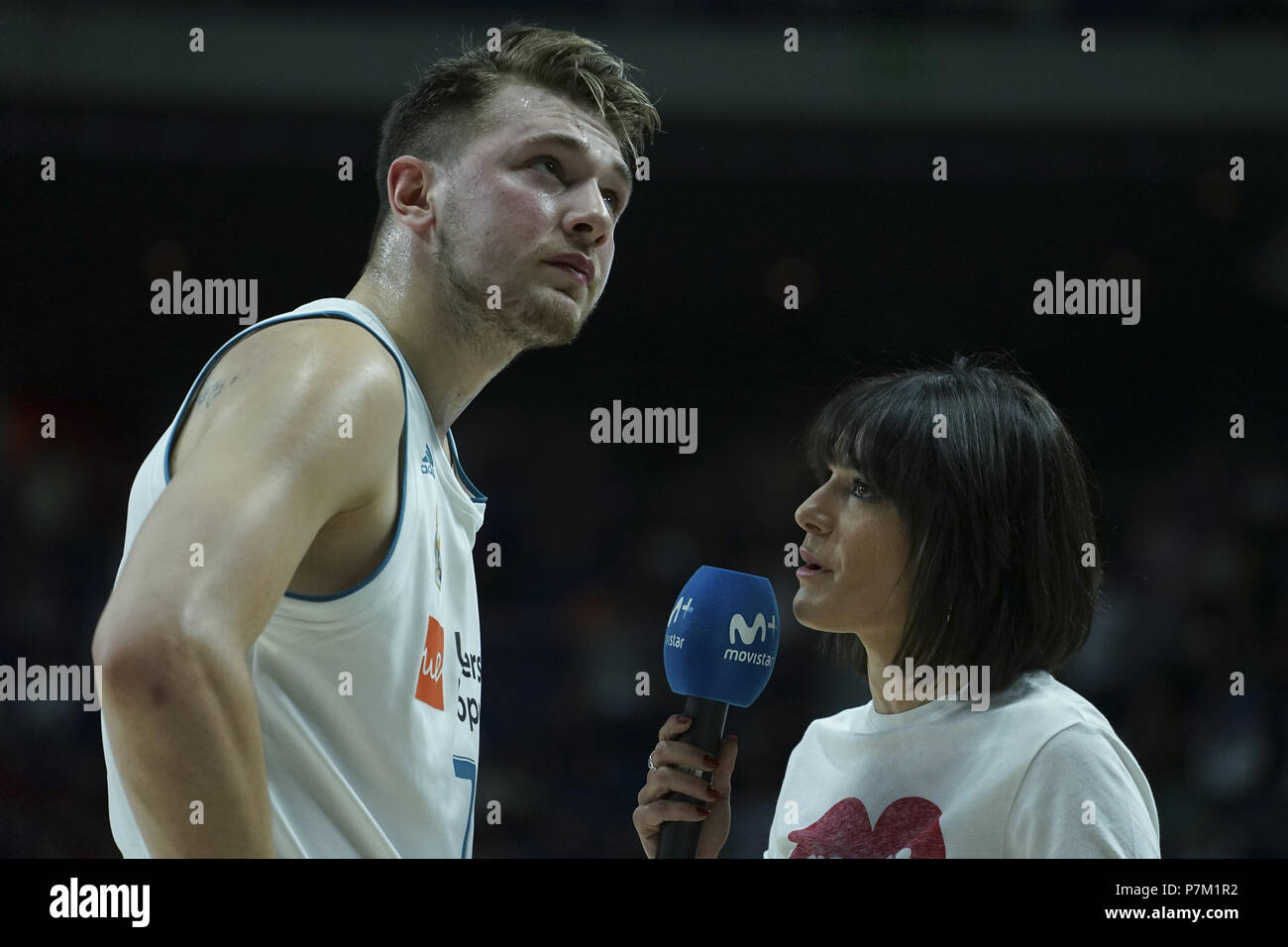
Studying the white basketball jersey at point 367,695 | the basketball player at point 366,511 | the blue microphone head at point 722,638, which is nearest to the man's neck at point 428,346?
the basketball player at point 366,511

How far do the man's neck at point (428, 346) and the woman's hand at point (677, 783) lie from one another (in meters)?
0.62

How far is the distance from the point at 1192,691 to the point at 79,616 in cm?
490

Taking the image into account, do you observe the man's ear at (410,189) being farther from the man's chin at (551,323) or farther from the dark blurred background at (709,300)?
the dark blurred background at (709,300)

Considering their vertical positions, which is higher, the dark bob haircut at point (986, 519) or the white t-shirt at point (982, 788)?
the dark bob haircut at point (986, 519)

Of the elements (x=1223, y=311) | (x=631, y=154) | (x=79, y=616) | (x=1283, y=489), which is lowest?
(x=79, y=616)

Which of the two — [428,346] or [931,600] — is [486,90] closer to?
[428,346]

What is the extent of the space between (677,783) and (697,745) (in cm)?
7

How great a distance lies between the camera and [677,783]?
190 cm

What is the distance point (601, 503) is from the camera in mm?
6258

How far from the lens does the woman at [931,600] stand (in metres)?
1.82

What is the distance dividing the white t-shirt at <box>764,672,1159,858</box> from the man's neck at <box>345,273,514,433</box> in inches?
33.9

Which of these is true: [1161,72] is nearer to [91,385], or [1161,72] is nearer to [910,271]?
[910,271]
